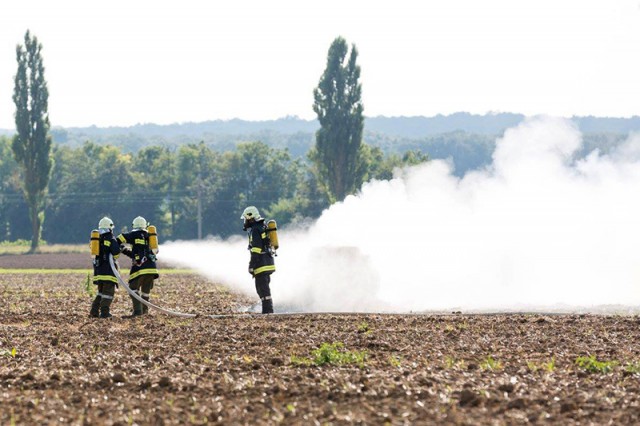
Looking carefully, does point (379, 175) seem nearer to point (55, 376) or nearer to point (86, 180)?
point (86, 180)

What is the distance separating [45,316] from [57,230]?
110700mm

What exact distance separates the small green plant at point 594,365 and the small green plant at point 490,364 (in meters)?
1.10

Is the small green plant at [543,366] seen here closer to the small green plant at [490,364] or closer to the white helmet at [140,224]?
the small green plant at [490,364]

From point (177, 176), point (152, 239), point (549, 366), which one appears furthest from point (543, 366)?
point (177, 176)

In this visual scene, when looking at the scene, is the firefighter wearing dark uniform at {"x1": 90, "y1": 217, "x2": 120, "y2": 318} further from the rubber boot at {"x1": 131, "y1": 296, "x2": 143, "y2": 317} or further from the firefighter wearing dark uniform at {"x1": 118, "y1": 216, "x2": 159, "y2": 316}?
the rubber boot at {"x1": 131, "y1": 296, "x2": 143, "y2": 317}

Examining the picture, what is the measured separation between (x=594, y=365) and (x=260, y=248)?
42.3 ft

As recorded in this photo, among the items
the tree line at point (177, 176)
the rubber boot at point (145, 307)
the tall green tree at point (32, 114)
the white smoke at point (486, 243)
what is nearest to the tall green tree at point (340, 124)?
the tree line at point (177, 176)

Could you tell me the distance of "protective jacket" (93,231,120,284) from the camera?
84.3 feet

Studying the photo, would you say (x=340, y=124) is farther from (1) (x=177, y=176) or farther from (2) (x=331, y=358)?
(2) (x=331, y=358)

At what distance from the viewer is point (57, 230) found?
13375 cm

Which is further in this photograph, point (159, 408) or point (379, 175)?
point (379, 175)

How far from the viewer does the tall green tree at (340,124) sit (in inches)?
3637

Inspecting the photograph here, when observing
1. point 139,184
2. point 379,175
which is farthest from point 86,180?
point 379,175

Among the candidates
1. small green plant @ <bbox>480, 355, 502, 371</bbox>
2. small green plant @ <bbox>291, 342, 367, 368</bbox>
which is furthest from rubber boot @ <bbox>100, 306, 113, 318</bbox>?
small green plant @ <bbox>480, 355, 502, 371</bbox>
